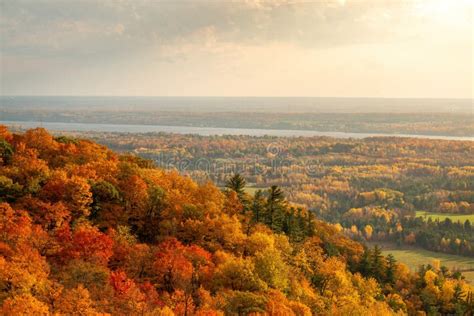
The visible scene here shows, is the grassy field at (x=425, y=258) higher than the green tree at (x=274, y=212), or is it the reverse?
the green tree at (x=274, y=212)

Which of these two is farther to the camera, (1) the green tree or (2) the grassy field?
(2) the grassy field

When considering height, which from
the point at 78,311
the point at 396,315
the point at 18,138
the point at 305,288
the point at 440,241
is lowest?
the point at 440,241

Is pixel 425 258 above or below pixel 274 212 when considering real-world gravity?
below

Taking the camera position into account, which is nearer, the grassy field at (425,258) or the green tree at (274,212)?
the green tree at (274,212)

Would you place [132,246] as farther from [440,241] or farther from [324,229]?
[440,241]

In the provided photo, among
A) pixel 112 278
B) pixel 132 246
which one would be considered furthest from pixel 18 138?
pixel 112 278

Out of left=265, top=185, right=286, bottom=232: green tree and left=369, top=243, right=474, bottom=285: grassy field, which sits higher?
left=265, top=185, right=286, bottom=232: green tree

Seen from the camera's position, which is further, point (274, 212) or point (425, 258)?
point (425, 258)

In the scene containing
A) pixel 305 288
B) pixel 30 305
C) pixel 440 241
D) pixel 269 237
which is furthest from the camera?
pixel 440 241
